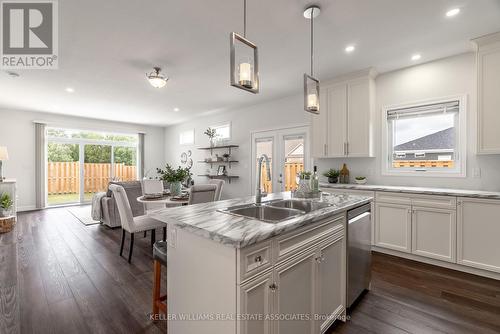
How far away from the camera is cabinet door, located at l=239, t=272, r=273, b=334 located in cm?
108

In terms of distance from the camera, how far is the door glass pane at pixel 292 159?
4820mm

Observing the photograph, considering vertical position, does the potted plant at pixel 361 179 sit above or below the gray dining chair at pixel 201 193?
above

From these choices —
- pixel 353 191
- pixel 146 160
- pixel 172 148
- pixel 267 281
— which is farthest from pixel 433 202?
pixel 146 160

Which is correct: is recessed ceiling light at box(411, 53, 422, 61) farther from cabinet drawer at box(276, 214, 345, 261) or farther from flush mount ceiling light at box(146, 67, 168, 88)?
flush mount ceiling light at box(146, 67, 168, 88)

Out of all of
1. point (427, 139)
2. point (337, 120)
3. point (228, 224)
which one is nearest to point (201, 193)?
point (228, 224)

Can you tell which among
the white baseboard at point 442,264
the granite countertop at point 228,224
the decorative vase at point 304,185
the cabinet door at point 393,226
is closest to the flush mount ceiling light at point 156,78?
the granite countertop at point 228,224

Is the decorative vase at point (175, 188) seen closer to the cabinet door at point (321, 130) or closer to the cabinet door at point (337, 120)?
the cabinet door at point (321, 130)

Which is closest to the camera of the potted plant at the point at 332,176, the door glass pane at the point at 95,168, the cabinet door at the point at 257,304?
the cabinet door at the point at 257,304

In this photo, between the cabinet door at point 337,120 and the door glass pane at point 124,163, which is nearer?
the cabinet door at point 337,120

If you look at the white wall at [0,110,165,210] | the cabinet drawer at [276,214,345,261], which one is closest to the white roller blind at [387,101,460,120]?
the cabinet drawer at [276,214,345,261]

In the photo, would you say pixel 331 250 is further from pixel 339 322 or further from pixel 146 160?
pixel 146 160

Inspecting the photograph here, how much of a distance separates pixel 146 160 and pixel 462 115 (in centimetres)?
854

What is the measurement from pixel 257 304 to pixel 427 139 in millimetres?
3697

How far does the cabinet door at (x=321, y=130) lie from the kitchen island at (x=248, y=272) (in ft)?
8.44
